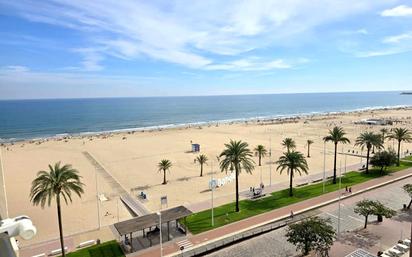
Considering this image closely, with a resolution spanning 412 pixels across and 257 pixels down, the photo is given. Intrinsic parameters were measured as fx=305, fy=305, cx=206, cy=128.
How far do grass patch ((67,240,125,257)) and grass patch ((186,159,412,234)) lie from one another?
238 inches

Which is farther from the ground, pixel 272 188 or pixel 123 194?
pixel 272 188

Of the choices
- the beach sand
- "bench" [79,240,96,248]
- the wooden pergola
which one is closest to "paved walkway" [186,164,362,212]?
the beach sand

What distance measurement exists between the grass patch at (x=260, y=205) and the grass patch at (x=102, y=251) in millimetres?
6033

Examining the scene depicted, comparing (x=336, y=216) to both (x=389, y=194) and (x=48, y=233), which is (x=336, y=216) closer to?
(x=389, y=194)

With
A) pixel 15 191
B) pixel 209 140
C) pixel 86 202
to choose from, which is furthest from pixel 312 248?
pixel 209 140

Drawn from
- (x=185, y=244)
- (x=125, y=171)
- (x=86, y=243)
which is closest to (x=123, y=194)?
(x=125, y=171)

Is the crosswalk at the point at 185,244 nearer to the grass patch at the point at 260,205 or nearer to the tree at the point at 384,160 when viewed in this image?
the grass patch at the point at 260,205

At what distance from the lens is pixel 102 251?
22750mm

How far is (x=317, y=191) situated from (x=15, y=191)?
36922 mm

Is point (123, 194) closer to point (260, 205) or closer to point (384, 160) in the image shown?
point (260, 205)

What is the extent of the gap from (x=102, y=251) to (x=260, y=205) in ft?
50.3

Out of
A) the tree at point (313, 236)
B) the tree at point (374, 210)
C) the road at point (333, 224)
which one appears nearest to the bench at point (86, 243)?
the road at point (333, 224)

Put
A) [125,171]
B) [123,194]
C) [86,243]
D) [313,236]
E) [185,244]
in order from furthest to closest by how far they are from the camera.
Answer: [125,171] < [123,194] < [86,243] < [185,244] < [313,236]

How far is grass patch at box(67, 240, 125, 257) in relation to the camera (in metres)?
22.2
